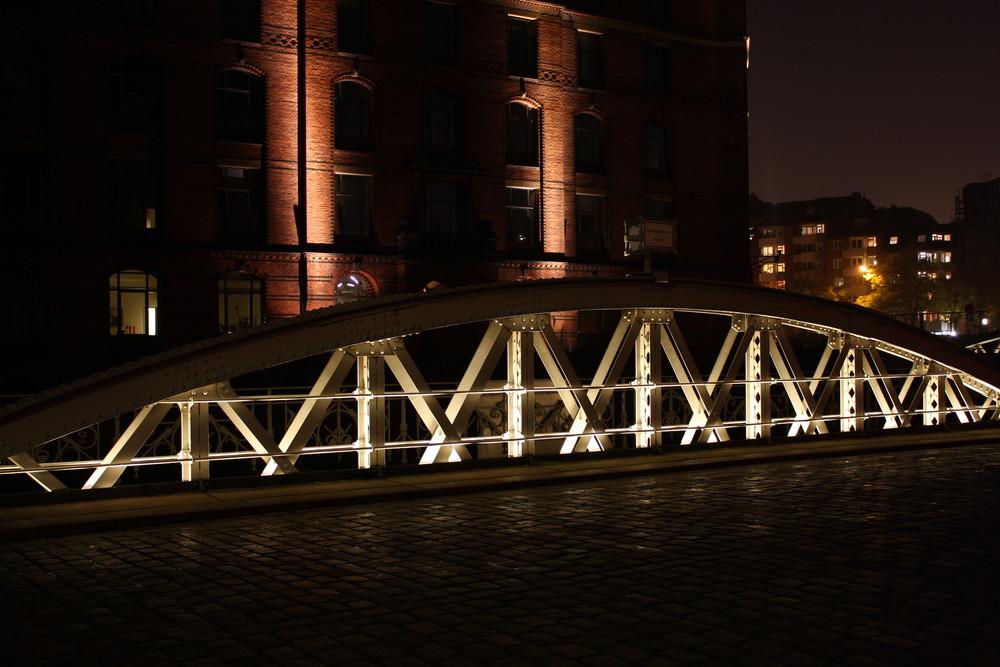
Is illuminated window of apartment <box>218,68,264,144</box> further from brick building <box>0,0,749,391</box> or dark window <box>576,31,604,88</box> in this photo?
dark window <box>576,31,604,88</box>

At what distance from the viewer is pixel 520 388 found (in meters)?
13.2

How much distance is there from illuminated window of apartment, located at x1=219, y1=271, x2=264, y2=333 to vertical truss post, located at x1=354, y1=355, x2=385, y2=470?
22706 mm

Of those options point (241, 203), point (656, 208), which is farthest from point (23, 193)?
point (656, 208)

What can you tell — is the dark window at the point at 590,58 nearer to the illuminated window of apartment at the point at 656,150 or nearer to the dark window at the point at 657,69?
the dark window at the point at 657,69

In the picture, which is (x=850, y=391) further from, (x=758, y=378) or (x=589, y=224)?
(x=589, y=224)

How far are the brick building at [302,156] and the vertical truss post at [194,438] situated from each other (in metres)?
21.0

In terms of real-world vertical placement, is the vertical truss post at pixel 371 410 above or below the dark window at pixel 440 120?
below

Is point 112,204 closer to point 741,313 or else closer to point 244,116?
point 244,116

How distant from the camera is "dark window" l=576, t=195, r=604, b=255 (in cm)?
4159

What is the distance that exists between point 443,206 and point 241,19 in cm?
977

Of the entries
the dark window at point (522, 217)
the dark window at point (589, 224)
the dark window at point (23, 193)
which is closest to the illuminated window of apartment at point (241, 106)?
the dark window at point (23, 193)

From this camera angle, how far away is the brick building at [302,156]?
32188 mm


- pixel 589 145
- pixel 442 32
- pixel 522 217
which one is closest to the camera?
pixel 442 32

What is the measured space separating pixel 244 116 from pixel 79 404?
26636 mm
